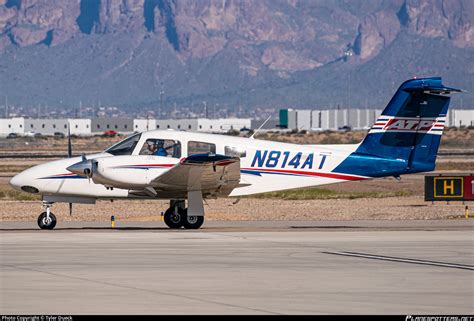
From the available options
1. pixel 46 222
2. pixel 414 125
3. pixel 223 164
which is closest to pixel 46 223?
pixel 46 222

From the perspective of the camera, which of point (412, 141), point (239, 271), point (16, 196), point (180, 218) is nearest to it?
point (239, 271)

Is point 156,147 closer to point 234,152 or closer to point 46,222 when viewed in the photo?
point 234,152

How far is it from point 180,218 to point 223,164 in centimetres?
235

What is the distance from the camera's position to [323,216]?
119 feet

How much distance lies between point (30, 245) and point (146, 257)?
11.7 feet

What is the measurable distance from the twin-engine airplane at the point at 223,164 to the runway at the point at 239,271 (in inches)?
40.9

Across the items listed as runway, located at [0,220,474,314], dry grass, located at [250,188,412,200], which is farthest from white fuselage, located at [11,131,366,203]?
dry grass, located at [250,188,412,200]

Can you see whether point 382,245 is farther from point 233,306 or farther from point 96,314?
point 96,314

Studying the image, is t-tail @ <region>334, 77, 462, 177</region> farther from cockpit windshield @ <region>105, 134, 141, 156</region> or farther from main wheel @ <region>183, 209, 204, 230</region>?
cockpit windshield @ <region>105, 134, 141, 156</region>

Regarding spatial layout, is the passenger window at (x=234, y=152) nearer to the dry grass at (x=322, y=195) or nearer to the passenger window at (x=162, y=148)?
the passenger window at (x=162, y=148)

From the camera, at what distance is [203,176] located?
29.7 meters

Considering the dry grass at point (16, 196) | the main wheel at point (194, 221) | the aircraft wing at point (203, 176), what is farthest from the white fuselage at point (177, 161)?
the dry grass at point (16, 196)

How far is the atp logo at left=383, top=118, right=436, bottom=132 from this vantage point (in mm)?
31234

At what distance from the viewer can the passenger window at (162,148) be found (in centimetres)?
2978
